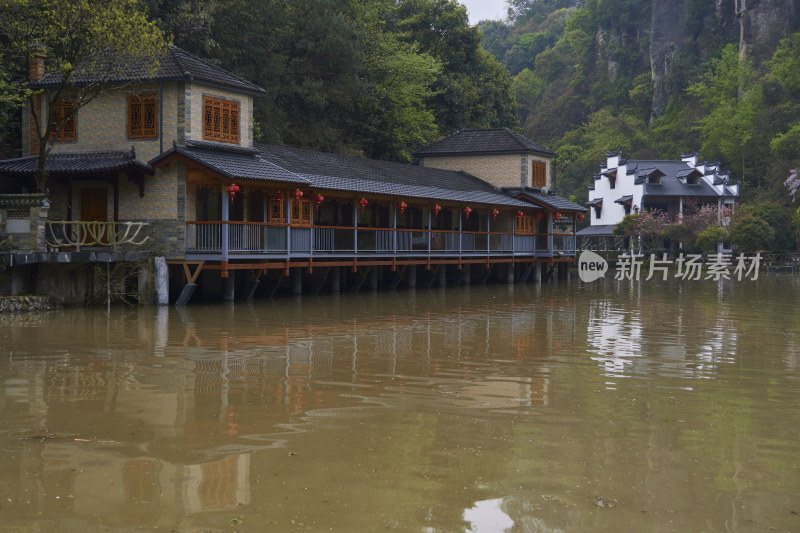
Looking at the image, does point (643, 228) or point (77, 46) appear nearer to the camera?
point (77, 46)

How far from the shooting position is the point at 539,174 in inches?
1790

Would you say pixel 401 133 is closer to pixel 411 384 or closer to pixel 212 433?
pixel 411 384

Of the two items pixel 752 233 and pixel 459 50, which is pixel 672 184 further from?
pixel 459 50

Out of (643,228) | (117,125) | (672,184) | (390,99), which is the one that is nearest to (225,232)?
(117,125)

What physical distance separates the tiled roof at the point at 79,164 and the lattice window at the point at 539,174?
23.8 m

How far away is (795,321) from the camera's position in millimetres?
22594

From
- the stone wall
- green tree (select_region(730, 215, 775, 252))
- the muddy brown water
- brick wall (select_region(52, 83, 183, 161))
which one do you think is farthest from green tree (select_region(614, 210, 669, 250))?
the stone wall

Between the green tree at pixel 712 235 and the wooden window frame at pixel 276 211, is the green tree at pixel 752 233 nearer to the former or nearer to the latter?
the green tree at pixel 712 235

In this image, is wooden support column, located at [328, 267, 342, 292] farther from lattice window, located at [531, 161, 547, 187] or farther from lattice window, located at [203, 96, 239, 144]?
lattice window, located at [531, 161, 547, 187]

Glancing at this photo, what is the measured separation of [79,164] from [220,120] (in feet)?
14.6

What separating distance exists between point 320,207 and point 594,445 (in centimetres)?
2448

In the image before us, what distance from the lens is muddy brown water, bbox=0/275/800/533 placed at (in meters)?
6.92

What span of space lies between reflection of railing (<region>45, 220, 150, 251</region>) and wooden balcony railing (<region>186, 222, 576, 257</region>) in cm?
152

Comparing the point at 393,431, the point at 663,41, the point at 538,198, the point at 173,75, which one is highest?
the point at 663,41
